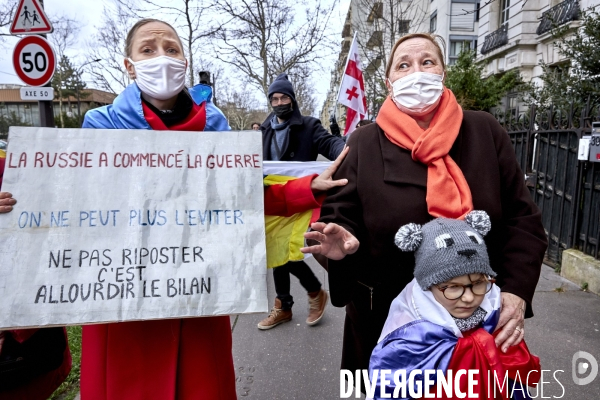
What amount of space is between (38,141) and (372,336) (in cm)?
A: 155

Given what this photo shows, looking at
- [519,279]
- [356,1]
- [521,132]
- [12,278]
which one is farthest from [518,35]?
[12,278]

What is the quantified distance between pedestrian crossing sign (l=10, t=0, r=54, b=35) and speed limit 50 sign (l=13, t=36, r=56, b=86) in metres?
0.13

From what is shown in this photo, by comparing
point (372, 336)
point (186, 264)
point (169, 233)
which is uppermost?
point (169, 233)

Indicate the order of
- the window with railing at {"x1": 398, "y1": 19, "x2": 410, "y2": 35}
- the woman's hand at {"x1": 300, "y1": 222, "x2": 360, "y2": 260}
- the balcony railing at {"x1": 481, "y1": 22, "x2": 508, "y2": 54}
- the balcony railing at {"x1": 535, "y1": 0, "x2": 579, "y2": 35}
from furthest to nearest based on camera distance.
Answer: the balcony railing at {"x1": 481, "y1": 22, "x2": 508, "y2": 54}
the window with railing at {"x1": 398, "y1": 19, "x2": 410, "y2": 35}
the balcony railing at {"x1": 535, "y1": 0, "x2": 579, "y2": 35}
the woman's hand at {"x1": 300, "y1": 222, "x2": 360, "y2": 260}

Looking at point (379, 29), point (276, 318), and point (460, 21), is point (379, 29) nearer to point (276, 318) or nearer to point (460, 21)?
point (276, 318)

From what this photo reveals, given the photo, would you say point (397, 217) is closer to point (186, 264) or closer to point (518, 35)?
point (186, 264)

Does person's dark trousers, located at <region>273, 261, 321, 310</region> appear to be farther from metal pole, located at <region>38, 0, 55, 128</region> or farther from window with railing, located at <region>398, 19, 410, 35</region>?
window with railing, located at <region>398, 19, 410, 35</region>

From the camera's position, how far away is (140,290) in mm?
1421

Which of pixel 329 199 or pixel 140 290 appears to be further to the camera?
pixel 329 199

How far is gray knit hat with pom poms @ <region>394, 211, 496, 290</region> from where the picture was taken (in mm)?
1396

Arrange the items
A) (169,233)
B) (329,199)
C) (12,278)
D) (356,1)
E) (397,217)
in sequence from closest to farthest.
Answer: (12,278) < (169,233) < (397,217) < (329,199) < (356,1)

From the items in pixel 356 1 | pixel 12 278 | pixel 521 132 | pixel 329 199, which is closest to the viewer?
pixel 12 278

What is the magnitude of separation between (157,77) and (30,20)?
530 cm

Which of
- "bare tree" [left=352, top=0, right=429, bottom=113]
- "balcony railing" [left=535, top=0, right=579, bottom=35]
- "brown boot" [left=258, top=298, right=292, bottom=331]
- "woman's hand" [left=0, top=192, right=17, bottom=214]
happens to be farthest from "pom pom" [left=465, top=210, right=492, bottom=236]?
"balcony railing" [left=535, top=0, right=579, bottom=35]
